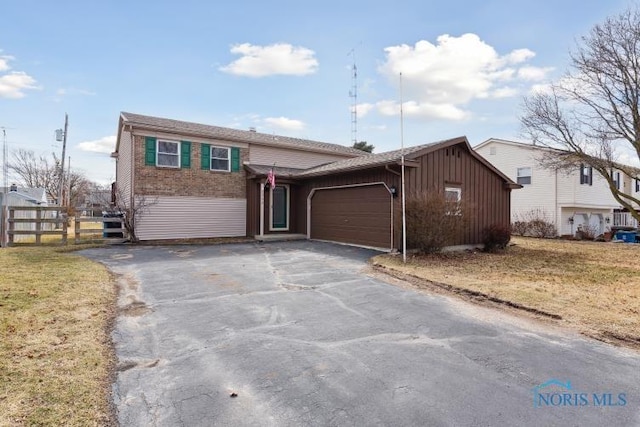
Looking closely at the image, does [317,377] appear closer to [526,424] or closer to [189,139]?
[526,424]

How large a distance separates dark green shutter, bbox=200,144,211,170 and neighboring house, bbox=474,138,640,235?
17.0 meters

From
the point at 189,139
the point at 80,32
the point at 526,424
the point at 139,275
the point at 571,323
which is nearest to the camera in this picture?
the point at 526,424

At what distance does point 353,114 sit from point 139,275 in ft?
82.2

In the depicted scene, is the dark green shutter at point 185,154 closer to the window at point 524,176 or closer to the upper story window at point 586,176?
the window at point 524,176

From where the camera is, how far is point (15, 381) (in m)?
3.14

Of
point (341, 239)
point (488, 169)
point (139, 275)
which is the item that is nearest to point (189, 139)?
point (341, 239)

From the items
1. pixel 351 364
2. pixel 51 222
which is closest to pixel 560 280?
pixel 351 364

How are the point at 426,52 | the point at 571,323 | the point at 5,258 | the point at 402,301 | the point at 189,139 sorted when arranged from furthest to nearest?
the point at 189,139 → the point at 426,52 → the point at 5,258 → the point at 402,301 → the point at 571,323

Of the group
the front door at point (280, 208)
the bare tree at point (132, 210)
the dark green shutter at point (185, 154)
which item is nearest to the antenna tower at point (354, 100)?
the front door at point (280, 208)

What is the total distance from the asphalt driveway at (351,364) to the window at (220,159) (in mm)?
10714

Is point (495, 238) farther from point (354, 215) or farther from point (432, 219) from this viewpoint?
point (354, 215)

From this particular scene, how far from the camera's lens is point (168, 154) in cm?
1577

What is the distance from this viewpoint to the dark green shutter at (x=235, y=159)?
1734 centimetres

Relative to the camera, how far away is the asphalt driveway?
2.88m
